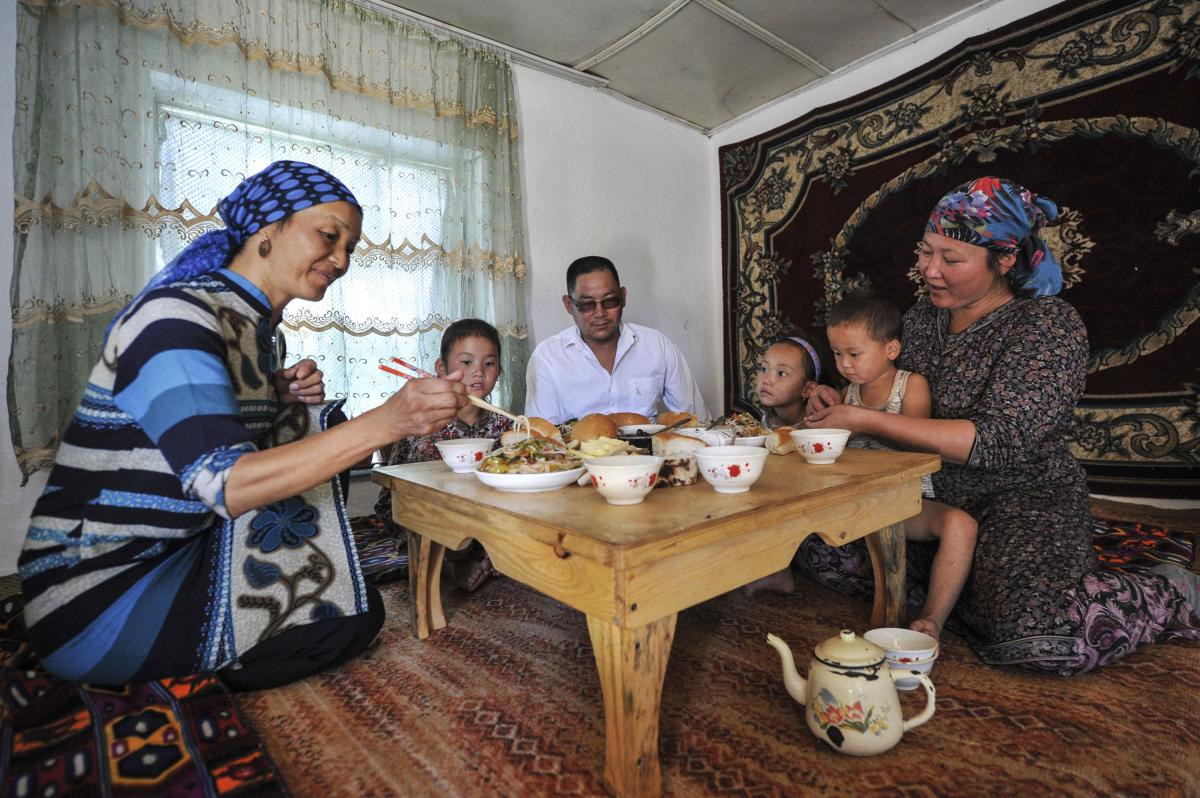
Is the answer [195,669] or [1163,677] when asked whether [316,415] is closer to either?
[195,669]

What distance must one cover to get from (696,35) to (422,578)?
3.16 meters

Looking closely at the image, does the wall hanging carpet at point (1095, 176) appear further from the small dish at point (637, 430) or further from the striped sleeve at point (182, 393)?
the striped sleeve at point (182, 393)

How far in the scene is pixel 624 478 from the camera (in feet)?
3.48

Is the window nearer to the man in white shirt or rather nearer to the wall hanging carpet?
the man in white shirt

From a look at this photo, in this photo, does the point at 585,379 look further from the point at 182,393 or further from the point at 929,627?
the point at 182,393

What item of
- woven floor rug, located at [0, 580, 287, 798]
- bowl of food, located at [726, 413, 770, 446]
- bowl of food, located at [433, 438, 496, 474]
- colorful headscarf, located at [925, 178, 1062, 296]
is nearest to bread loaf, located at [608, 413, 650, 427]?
bowl of food, located at [726, 413, 770, 446]

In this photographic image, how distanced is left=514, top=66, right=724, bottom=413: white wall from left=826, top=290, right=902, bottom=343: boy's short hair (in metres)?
1.96

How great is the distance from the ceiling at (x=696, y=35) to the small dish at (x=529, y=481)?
109 inches

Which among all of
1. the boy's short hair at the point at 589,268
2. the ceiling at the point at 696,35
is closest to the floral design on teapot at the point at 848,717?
the boy's short hair at the point at 589,268

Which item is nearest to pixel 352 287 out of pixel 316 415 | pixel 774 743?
pixel 316 415

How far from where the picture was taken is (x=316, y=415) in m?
1.67

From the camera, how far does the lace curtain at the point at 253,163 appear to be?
2172 millimetres

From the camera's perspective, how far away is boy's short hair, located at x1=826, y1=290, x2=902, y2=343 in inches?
78.5

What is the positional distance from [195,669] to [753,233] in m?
3.88
